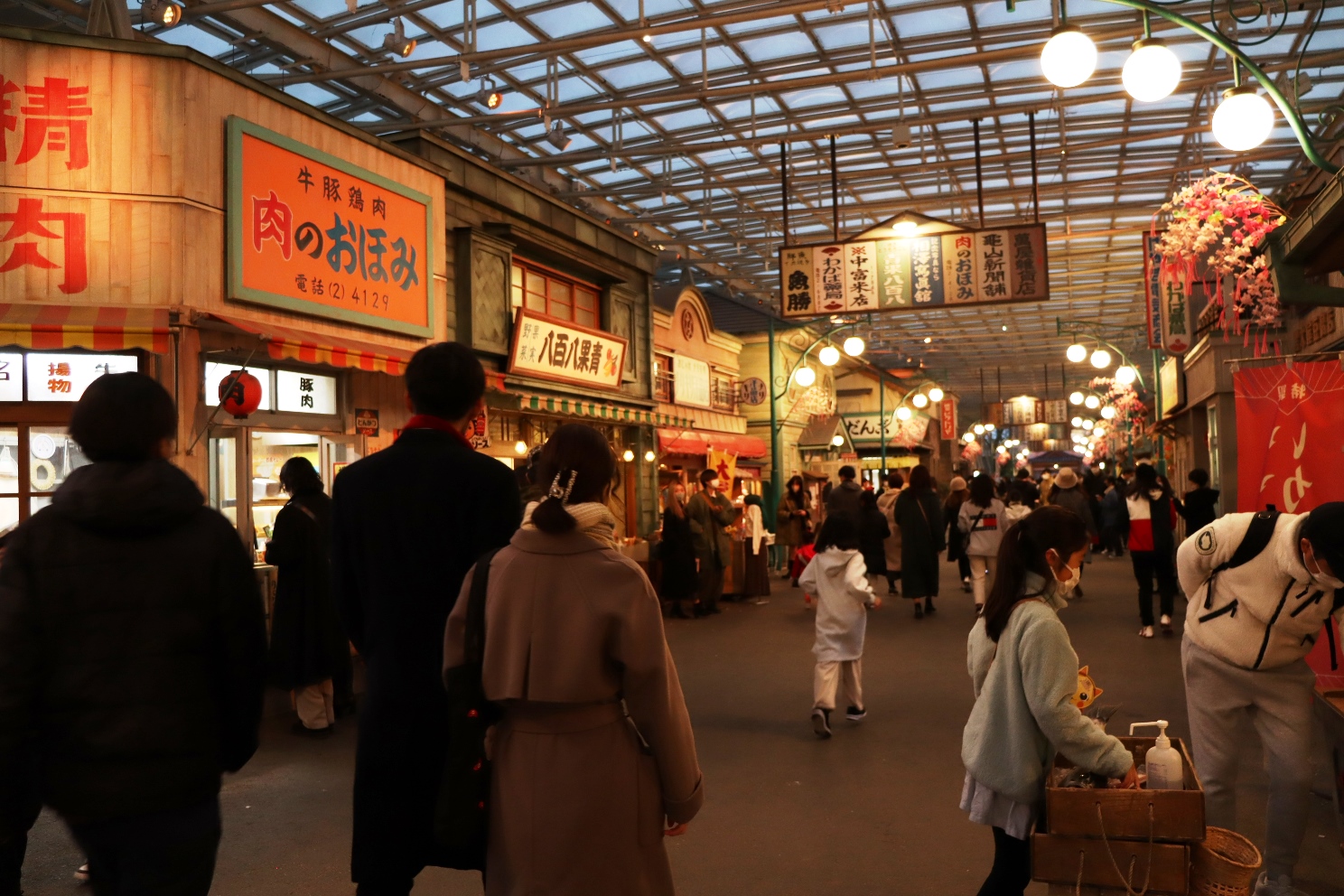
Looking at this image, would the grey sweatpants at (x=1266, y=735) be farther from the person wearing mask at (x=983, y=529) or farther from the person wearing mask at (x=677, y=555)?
the person wearing mask at (x=677, y=555)

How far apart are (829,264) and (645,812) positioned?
11754mm

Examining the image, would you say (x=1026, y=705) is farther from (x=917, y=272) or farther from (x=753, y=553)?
(x=753, y=553)

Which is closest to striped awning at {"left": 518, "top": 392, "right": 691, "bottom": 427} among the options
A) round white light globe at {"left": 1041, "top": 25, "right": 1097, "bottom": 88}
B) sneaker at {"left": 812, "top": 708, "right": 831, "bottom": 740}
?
sneaker at {"left": 812, "top": 708, "right": 831, "bottom": 740}

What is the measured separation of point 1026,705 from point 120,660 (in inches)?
106

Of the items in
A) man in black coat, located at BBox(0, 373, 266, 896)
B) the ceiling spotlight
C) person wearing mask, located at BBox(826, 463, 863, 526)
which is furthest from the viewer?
person wearing mask, located at BBox(826, 463, 863, 526)

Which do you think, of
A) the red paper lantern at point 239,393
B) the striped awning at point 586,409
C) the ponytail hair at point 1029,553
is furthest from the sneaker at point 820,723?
the striped awning at point 586,409

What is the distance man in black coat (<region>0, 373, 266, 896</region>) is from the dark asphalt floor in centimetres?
247

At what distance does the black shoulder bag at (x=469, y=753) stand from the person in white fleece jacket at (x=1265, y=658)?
282 cm

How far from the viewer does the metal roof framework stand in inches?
501

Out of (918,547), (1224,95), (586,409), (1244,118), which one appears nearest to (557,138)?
(586,409)

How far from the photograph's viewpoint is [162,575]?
2557mm

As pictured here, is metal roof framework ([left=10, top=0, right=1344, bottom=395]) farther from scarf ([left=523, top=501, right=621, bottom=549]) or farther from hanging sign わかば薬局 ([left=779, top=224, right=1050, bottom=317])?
scarf ([left=523, top=501, right=621, bottom=549])

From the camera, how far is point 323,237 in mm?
10180

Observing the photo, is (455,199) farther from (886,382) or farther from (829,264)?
(886,382)
